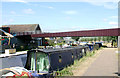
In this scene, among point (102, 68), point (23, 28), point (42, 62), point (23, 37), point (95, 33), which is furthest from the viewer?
point (23, 28)

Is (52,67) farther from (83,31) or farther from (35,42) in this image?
(35,42)

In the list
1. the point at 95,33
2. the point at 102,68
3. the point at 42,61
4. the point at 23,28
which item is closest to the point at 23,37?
the point at 23,28

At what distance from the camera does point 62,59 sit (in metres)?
12.1

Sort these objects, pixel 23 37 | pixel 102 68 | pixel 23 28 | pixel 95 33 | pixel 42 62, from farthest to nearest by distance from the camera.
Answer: pixel 23 28, pixel 23 37, pixel 95 33, pixel 102 68, pixel 42 62

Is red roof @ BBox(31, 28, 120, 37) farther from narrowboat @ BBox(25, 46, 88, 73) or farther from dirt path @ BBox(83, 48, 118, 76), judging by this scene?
narrowboat @ BBox(25, 46, 88, 73)

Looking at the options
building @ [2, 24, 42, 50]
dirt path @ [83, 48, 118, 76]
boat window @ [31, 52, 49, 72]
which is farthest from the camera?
building @ [2, 24, 42, 50]

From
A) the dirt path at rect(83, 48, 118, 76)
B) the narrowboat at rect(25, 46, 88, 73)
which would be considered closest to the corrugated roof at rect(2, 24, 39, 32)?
the dirt path at rect(83, 48, 118, 76)

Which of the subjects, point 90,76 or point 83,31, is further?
point 83,31

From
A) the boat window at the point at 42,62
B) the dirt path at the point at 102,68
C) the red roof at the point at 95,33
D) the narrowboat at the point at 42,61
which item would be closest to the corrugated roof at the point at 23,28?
the red roof at the point at 95,33

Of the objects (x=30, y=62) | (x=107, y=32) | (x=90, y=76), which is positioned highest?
(x=107, y=32)

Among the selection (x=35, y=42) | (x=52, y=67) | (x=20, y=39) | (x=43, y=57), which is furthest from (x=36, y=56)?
(x=35, y=42)

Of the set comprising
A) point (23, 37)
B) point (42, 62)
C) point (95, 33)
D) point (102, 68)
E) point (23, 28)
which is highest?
point (23, 28)

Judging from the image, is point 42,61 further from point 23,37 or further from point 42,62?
point 23,37

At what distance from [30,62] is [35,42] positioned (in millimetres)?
37240
